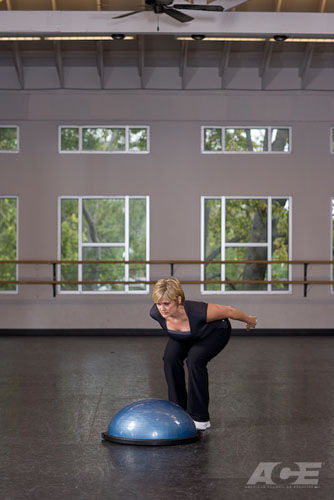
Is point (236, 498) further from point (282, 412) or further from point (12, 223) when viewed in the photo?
point (12, 223)

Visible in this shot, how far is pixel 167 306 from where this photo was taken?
4.71m

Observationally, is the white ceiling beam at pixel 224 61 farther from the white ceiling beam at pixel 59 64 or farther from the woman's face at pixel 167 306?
the woman's face at pixel 167 306

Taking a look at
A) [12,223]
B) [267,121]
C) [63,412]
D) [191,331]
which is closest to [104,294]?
[12,223]

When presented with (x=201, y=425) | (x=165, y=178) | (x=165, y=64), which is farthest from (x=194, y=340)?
(x=165, y=64)

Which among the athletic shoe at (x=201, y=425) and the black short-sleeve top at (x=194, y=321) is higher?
the black short-sleeve top at (x=194, y=321)

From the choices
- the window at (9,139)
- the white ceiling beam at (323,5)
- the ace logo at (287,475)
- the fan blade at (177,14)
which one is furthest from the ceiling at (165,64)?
the ace logo at (287,475)

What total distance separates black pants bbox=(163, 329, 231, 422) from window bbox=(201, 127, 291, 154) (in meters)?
7.42

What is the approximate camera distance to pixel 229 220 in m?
12.1

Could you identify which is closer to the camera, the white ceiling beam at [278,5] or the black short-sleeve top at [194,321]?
the black short-sleeve top at [194,321]

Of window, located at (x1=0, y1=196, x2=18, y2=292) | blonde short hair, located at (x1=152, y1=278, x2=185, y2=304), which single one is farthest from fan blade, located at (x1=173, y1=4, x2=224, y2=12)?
window, located at (x1=0, y1=196, x2=18, y2=292)

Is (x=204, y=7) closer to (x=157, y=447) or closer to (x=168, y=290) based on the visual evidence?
(x=168, y=290)

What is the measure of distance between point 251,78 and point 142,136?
191 centimetres

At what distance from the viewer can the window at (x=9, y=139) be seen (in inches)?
478

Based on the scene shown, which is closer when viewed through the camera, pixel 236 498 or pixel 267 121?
pixel 236 498
